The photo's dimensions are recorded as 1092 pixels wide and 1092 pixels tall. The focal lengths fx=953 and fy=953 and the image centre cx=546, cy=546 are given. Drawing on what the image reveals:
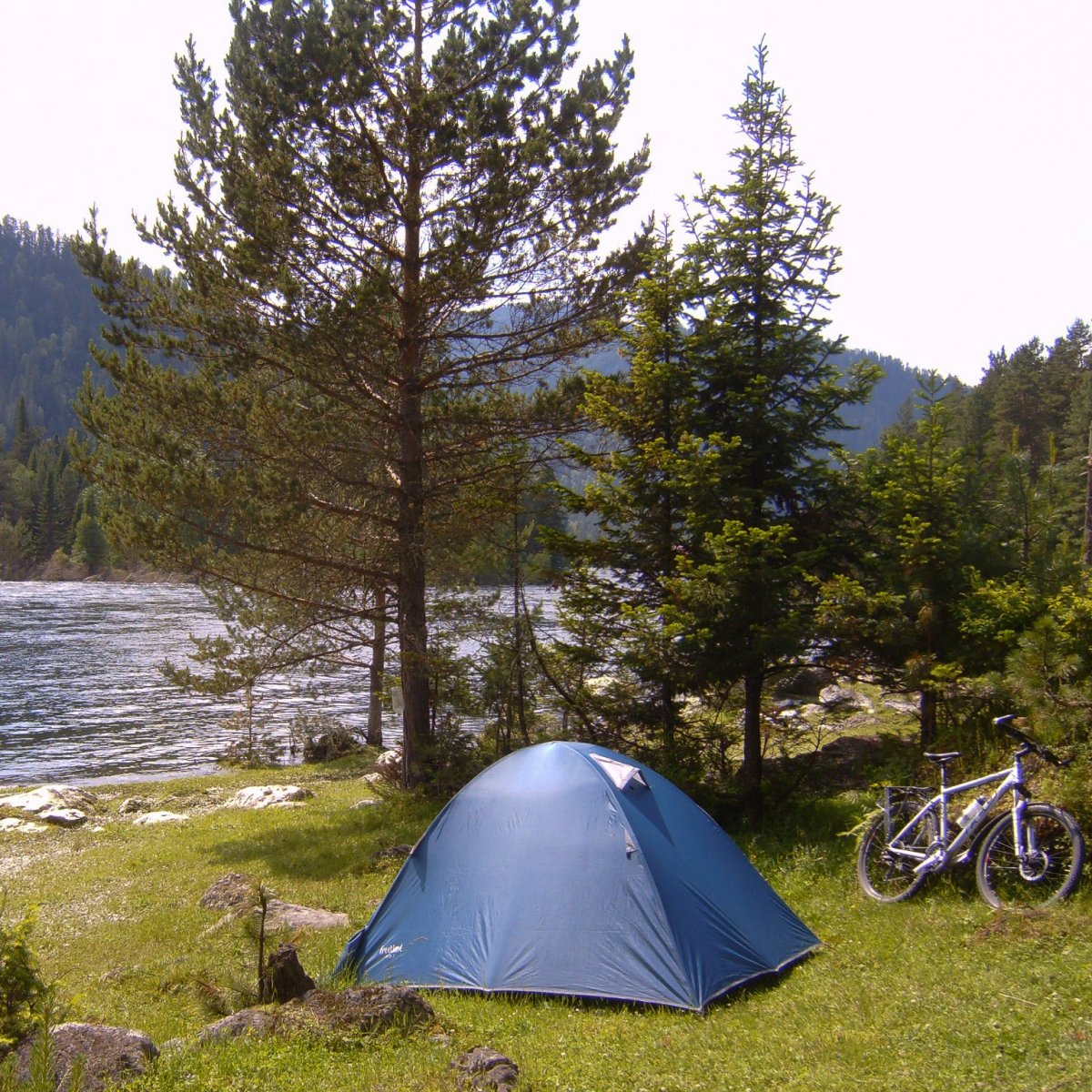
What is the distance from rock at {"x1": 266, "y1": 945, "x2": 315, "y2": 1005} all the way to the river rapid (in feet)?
60.1

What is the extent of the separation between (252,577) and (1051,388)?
139ft

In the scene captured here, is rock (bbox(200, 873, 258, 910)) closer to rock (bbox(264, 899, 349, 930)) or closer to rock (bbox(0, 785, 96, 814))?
rock (bbox(264, 899, 349, 930))

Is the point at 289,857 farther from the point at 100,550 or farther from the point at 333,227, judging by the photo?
the point at 100,550

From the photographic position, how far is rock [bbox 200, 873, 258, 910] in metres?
10.6

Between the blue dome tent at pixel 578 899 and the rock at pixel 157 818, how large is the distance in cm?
1042

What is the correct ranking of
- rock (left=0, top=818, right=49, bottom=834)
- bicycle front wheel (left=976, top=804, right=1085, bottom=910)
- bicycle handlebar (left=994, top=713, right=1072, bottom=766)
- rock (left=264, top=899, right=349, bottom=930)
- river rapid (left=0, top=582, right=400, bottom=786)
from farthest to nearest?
river rapid (left=0, top=582, right=400, bottom=786) < rock (left=0, top=818, right=49, bottom=834) < rock (left=264, top=899, right=349, bottom=930) < bicycle handlebar (left=994, top=713, right=1072, bottom=766) < bicycle front wheel (left=976, top=804, right=1085, bottom=910)

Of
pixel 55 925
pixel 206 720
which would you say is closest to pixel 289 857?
pixel 55 925

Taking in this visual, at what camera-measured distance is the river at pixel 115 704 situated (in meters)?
24.5

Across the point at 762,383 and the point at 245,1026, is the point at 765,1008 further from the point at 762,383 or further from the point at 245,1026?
the point at 762,383

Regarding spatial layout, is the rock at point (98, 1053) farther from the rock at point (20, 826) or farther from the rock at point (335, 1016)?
the rock at point (20, 826)

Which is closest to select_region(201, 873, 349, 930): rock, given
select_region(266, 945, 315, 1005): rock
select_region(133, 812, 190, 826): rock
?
select_region(266, 945, 315, 1005): rock

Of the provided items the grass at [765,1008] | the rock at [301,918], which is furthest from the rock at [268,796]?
the rock at [301,918]

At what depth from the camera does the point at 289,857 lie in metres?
13.0

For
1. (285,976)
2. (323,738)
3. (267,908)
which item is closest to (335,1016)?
(285,976)
